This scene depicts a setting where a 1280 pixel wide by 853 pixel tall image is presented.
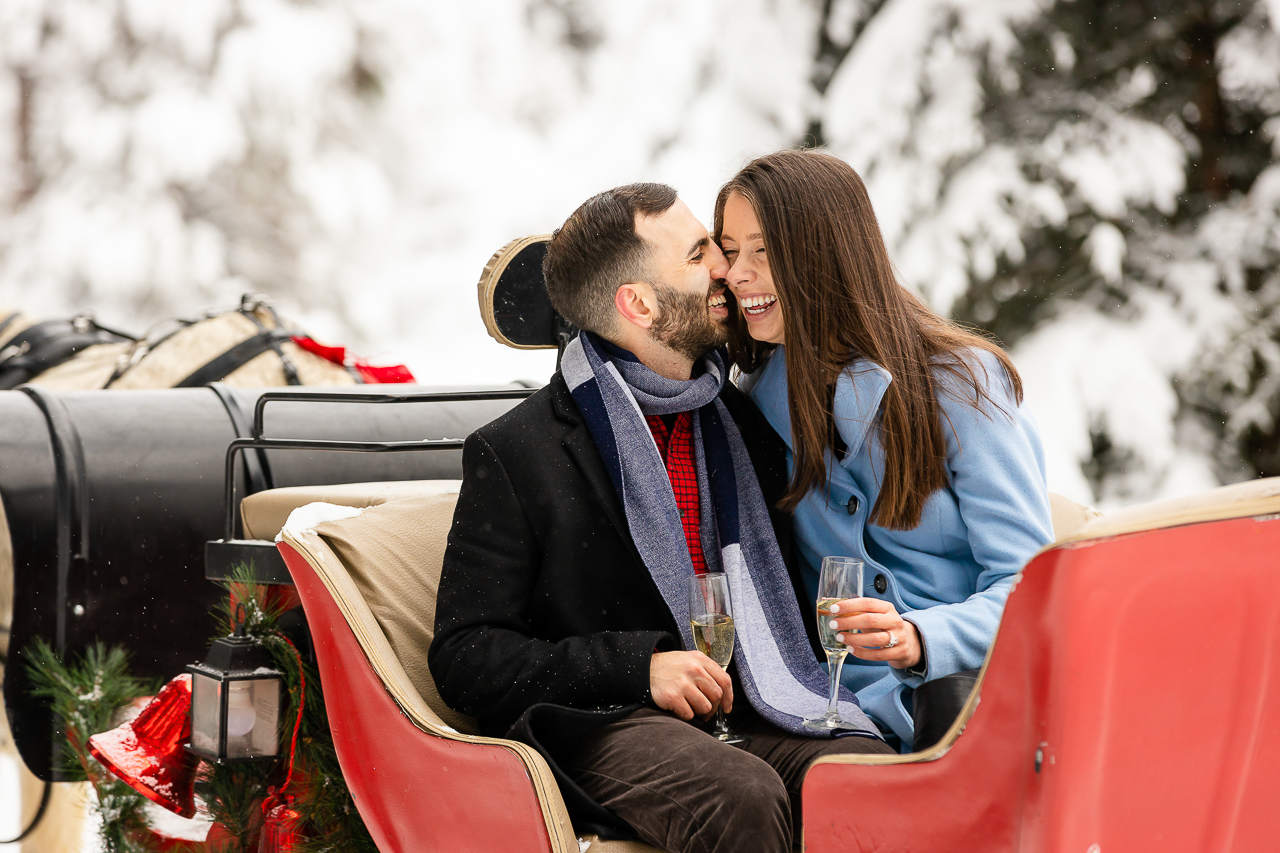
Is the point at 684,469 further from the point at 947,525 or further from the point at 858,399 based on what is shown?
Result: the point at 947,525

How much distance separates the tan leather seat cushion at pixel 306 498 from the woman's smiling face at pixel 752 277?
2.49 feet

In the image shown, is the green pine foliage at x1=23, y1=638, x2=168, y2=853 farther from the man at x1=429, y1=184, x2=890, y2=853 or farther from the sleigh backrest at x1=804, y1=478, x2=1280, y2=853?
the sleigh backrest at x1=804, y1=478, x2=1280, y2=853

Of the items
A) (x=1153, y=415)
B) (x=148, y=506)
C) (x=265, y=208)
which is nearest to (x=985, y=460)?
(x=148, y=506)

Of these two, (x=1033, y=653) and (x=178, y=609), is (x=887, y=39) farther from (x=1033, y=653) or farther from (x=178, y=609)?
(x=1033, y=653)

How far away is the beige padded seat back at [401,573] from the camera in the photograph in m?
1.93

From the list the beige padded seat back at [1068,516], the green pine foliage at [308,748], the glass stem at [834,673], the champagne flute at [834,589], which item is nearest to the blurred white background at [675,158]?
the beige padded seat back at [1068,516]

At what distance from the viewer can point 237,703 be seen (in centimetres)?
218

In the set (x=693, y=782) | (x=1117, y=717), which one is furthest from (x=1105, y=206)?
(x=1117, y=717)

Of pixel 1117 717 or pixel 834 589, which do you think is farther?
pixel 834 589

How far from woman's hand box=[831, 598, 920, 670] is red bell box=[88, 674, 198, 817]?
1.50m

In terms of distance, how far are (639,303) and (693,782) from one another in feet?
2.78

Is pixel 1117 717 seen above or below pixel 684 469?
below

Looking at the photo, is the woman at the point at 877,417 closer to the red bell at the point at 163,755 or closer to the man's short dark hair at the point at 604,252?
the man's short dark hair at the point at 604,252

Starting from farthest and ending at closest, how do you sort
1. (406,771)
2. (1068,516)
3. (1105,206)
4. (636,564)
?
(1105,206) → (1068,516) → (636,564) → (406,771)
